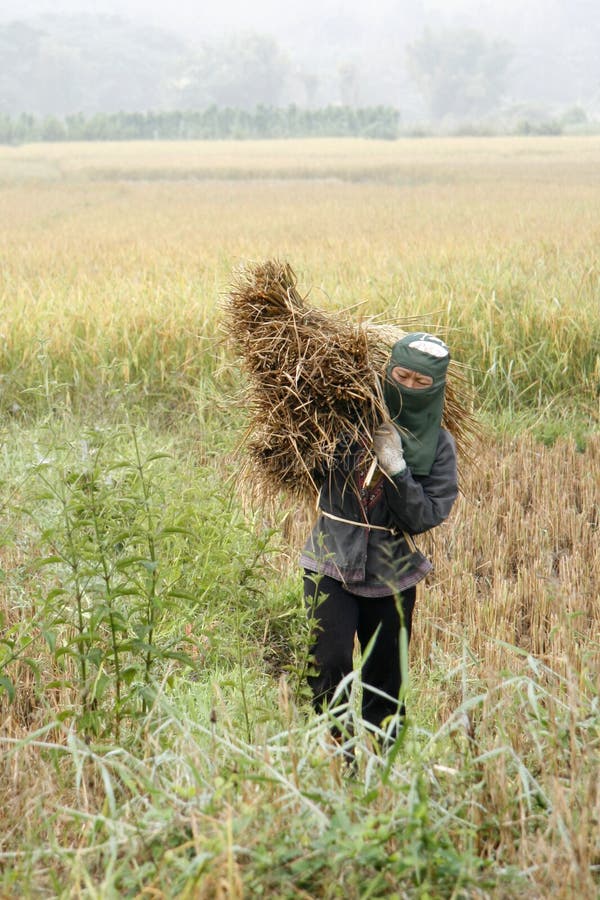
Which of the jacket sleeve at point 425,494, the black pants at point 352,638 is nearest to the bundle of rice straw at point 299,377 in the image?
the jacket sleeve at point 425,494

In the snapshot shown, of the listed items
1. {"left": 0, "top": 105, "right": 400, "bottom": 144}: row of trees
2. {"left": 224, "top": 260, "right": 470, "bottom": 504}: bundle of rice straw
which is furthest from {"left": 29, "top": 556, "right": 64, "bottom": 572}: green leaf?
{"left": 0, "top": 105, "right": 400, "bottom": 144}: row of trees

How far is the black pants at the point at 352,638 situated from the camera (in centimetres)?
245

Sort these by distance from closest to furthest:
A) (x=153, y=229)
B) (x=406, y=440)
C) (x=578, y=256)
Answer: (x=406, y=440) → (x=578, y=256) → (x=153, y=229)

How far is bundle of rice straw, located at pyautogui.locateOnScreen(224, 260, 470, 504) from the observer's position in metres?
2.38

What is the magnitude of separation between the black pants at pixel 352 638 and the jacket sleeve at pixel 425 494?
22 centimetres

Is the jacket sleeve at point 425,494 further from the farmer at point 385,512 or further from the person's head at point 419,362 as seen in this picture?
the person's head at point 419,362

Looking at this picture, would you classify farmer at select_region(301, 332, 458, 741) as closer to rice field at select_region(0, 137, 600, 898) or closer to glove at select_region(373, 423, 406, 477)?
glove at select_region(373, 423, 406, 477)

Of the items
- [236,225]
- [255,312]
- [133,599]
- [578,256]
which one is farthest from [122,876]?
[236,225]

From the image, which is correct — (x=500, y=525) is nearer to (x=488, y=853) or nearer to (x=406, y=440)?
(x=406, y=440)

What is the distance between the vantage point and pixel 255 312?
8.30ft

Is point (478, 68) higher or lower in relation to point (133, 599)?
higher

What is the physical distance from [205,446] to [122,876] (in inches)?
138

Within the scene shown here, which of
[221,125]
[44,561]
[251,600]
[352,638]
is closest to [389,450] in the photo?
[352,638]

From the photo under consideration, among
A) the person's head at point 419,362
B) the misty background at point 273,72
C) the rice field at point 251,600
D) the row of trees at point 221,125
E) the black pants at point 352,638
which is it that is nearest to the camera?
the rice field at point 251,600
